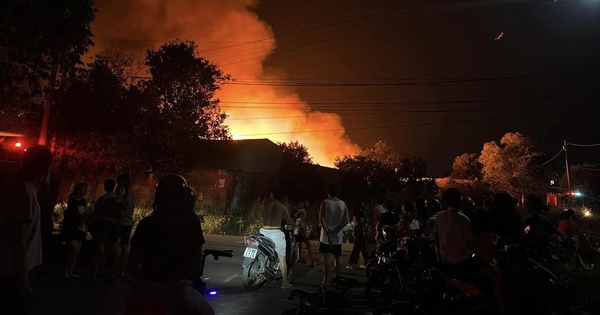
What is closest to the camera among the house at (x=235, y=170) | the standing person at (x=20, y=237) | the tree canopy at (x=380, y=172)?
the standing person at (x=20, y=237)

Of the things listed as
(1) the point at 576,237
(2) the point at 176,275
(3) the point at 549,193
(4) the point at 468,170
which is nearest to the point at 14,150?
(2) the point at 176,275

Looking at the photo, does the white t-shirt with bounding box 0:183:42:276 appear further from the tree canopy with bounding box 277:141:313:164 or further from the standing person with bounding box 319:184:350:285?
the tree canopy with bounding box 277:141:313:164

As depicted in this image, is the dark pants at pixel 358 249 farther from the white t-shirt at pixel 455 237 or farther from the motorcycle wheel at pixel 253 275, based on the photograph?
the white t-shirt at pixel 455 237

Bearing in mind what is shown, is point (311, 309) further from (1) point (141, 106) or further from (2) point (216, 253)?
(1) point (141, 106)

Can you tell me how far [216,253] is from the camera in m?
4.08

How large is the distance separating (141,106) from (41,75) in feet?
42.2

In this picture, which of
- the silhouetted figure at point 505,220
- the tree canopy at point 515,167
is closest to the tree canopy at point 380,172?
the tree canopy at point 515,167

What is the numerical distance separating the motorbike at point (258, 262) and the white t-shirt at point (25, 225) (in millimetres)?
4858

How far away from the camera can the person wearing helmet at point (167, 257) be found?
9.21ft

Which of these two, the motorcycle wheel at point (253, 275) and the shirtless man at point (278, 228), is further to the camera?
the shirtless man at point (278, 228)

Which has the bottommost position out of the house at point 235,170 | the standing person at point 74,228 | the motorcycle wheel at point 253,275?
the motorcycle wheel at point 253,275

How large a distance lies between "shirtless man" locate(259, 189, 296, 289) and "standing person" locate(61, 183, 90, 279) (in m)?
3.61

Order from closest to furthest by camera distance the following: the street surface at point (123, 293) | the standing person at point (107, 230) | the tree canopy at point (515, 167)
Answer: the street surface at point (123, 293), the standing person at point (107, 230), the tree canopy at point (515, 167)

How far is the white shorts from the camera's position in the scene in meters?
8.00
